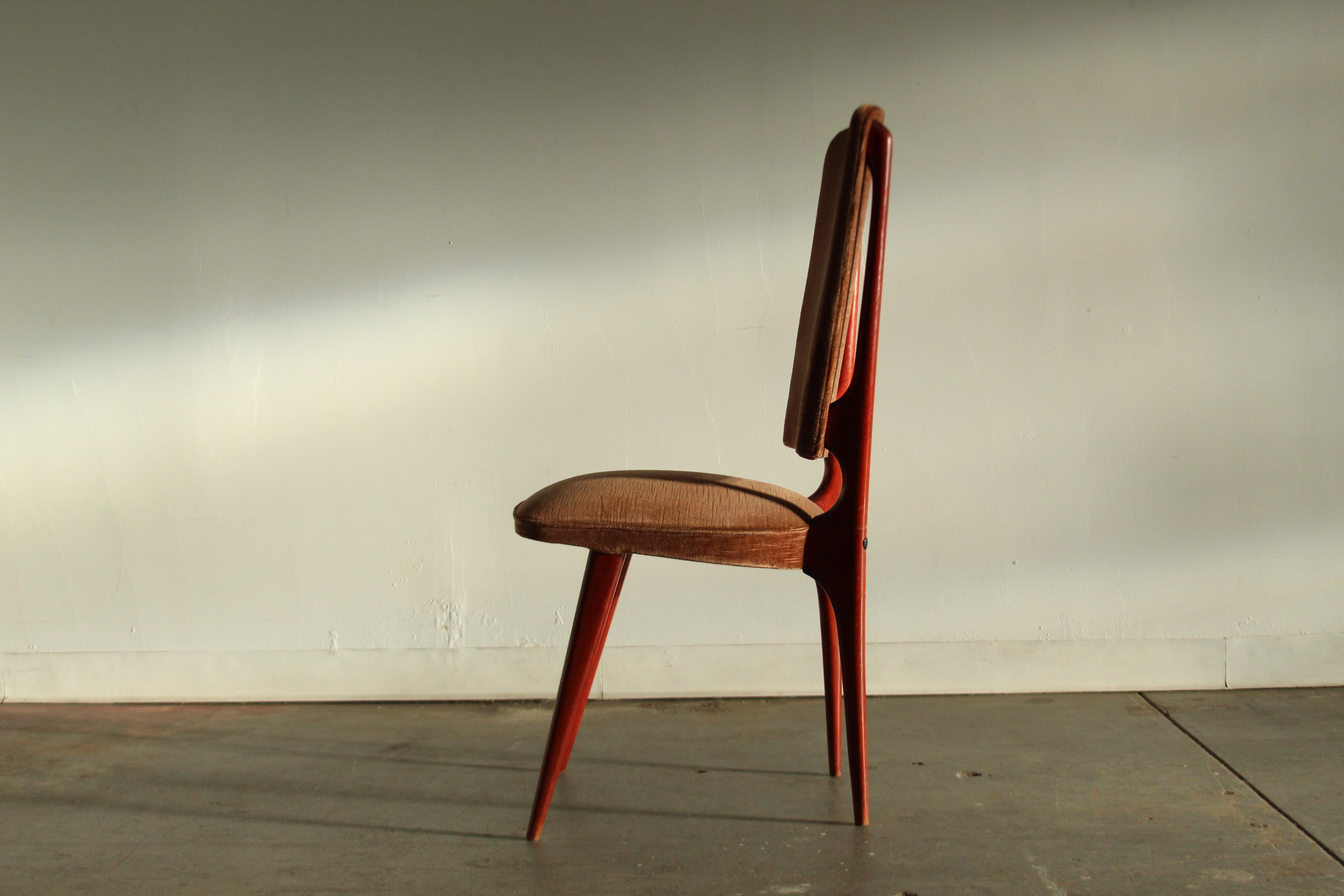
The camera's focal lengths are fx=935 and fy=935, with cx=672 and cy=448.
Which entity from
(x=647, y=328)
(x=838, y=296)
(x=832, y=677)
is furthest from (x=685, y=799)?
(x=647, y=328)

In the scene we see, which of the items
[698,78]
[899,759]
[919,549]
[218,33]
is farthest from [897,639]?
[218,33]

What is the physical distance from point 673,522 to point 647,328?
781 millimetres

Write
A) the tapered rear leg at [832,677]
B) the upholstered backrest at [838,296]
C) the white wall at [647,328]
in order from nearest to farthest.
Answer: the upholstered backrest at [838,296] → the tapered rear leg at [832,677] → the white wall at [647,328]

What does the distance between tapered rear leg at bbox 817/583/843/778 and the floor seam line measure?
22.7 inches

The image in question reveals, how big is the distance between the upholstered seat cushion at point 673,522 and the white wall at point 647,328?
66cm

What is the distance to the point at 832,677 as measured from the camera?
1.33m

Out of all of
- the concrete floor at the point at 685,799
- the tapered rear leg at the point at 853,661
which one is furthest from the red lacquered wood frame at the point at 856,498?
the concrete floor at the point at 685,799

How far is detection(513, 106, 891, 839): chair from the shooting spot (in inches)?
43.6

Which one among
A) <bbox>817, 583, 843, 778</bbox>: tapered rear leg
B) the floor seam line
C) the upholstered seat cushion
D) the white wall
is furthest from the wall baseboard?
the upholstered seat cushion

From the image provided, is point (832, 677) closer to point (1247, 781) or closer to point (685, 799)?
point (685, 799)

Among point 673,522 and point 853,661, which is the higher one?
point 673,522

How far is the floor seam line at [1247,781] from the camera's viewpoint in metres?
1.13

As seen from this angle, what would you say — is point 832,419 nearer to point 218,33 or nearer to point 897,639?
point 897,639

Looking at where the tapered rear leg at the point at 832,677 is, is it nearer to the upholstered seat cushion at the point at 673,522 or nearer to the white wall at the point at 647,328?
the upholstered seat cushion at the point at 673,522
